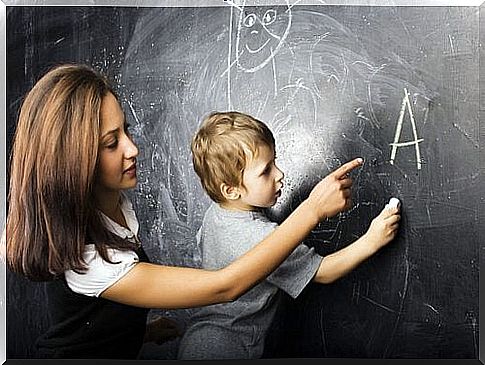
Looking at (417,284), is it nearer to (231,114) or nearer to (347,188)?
(347,188)

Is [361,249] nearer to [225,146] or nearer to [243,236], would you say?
[243,236]

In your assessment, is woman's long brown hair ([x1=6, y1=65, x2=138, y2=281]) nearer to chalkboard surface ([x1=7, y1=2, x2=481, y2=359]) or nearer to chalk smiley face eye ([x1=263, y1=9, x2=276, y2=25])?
chalkboard surface ([x1=7, y1=2, x2=481, y2=359])

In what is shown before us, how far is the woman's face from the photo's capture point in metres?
2.34

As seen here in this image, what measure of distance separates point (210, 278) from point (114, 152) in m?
0.39

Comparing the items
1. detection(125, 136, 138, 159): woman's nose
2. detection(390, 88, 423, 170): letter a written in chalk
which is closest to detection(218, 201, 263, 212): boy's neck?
detection(125, 136, 138, 159): woman's nose

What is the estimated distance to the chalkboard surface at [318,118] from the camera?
7.89 feet

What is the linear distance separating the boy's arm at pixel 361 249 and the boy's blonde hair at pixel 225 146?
0.31 m

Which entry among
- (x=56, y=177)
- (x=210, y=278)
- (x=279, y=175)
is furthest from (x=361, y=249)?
(x=56, y=177)

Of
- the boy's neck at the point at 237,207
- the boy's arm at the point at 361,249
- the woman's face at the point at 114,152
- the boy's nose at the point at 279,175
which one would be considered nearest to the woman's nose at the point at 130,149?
the woman's face at the point at 114,152

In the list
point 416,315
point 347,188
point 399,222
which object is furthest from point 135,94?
point 416,315

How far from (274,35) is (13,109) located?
0.68 m

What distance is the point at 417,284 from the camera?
→ 95.7 inches

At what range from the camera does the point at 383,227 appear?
2.41 meters

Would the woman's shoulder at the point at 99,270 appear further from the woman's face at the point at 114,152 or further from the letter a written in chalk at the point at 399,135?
the letter a written in chalk at the point at 399,135
